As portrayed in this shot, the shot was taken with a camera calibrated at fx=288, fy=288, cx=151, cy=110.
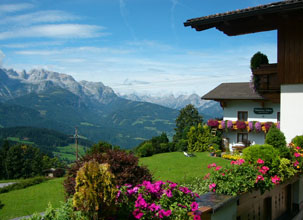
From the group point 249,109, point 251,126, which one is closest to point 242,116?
point 249,109

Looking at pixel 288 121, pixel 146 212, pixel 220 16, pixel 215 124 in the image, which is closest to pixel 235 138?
pixel 215 124

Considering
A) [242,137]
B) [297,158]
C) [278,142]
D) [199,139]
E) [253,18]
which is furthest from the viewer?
[199,139]

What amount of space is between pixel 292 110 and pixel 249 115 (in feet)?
58.5

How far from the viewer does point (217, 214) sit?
438cm

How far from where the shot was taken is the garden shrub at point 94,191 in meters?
2.94

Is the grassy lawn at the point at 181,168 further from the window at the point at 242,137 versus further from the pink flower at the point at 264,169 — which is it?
the window at the point at 242,137

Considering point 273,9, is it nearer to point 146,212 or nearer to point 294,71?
point 294,71

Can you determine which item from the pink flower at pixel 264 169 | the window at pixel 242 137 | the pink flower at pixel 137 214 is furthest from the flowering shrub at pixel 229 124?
the pink flower at pixel 137 214

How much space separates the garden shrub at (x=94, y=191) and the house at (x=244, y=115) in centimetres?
2392

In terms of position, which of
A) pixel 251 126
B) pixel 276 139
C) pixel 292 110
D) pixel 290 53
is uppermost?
pixel 290 53

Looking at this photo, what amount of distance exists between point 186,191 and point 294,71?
685 cm

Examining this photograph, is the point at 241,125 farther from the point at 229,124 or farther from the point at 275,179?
the point at 275,179

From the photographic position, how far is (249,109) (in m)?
26.6

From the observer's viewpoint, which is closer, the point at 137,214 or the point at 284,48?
the point at 137,214
